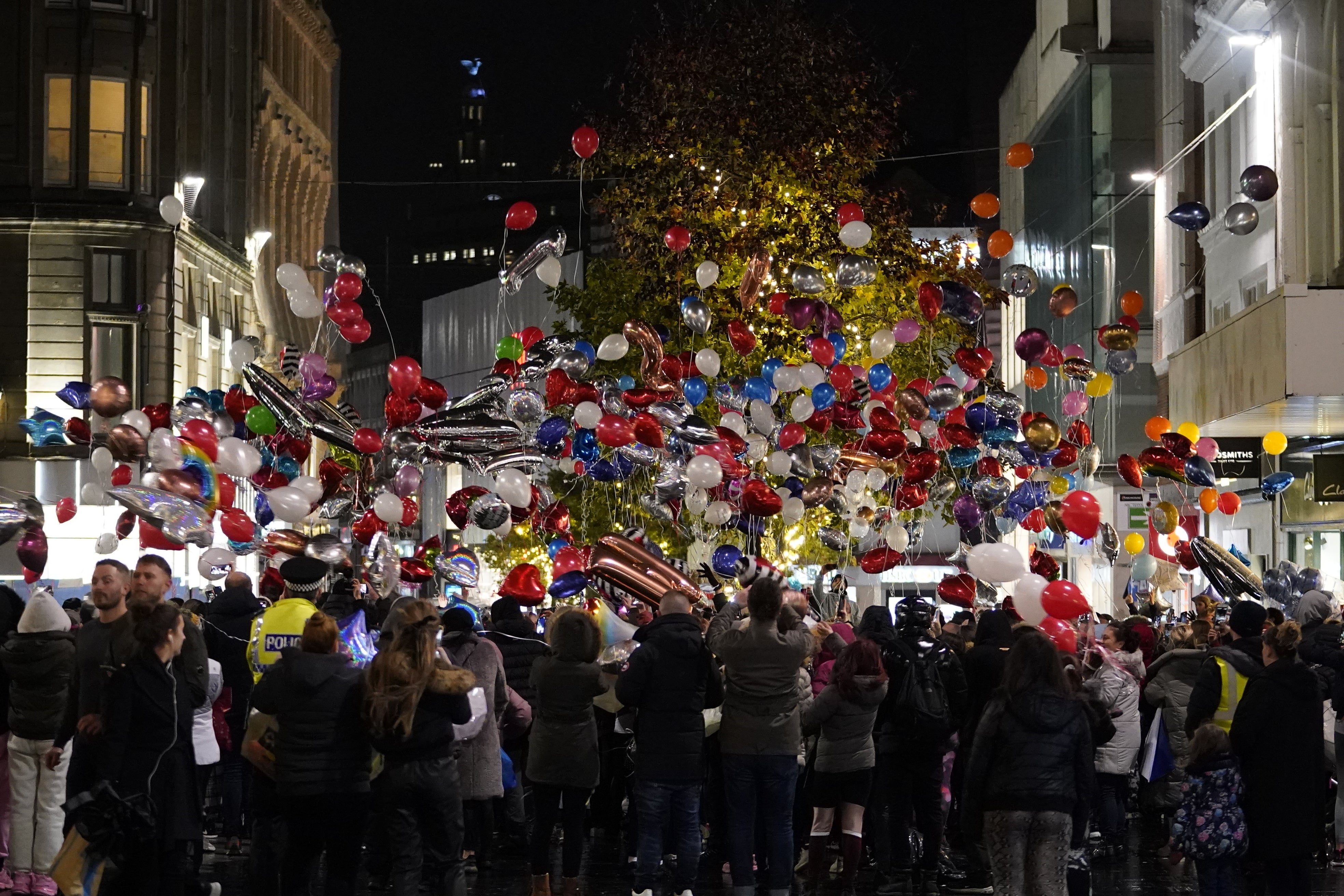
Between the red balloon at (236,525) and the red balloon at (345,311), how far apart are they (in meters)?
2.20

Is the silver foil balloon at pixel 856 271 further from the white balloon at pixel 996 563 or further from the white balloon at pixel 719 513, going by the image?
the white balloon at pixel 996 563

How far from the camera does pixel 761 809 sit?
34.2 ft

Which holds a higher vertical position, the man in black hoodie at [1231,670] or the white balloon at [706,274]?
the white balloon at [706,274]

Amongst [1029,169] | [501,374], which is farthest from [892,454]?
[1029,169]

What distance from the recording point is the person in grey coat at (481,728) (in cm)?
1086

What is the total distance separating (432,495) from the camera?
7788cm

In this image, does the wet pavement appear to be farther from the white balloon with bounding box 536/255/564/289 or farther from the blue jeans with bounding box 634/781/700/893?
the white balloon with bounding box 536/255/564/289

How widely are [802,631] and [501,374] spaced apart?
25.4 ft

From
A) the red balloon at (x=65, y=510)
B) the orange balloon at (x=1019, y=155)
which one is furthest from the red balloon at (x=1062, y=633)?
the red balloon at (x=65, y=510)

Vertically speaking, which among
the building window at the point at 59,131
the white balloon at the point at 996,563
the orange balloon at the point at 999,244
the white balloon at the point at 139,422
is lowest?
the white balloon at the point at 996,563

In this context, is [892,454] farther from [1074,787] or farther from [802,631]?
[1074,787]

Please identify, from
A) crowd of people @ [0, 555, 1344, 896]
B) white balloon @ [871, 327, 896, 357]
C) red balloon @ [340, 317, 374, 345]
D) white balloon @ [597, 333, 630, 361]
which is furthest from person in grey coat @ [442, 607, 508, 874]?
white balloon @ [871, 327, 896, 357]

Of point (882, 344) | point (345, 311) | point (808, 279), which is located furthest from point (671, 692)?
point (882, 344)

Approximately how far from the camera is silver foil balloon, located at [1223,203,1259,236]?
18.3 metres
